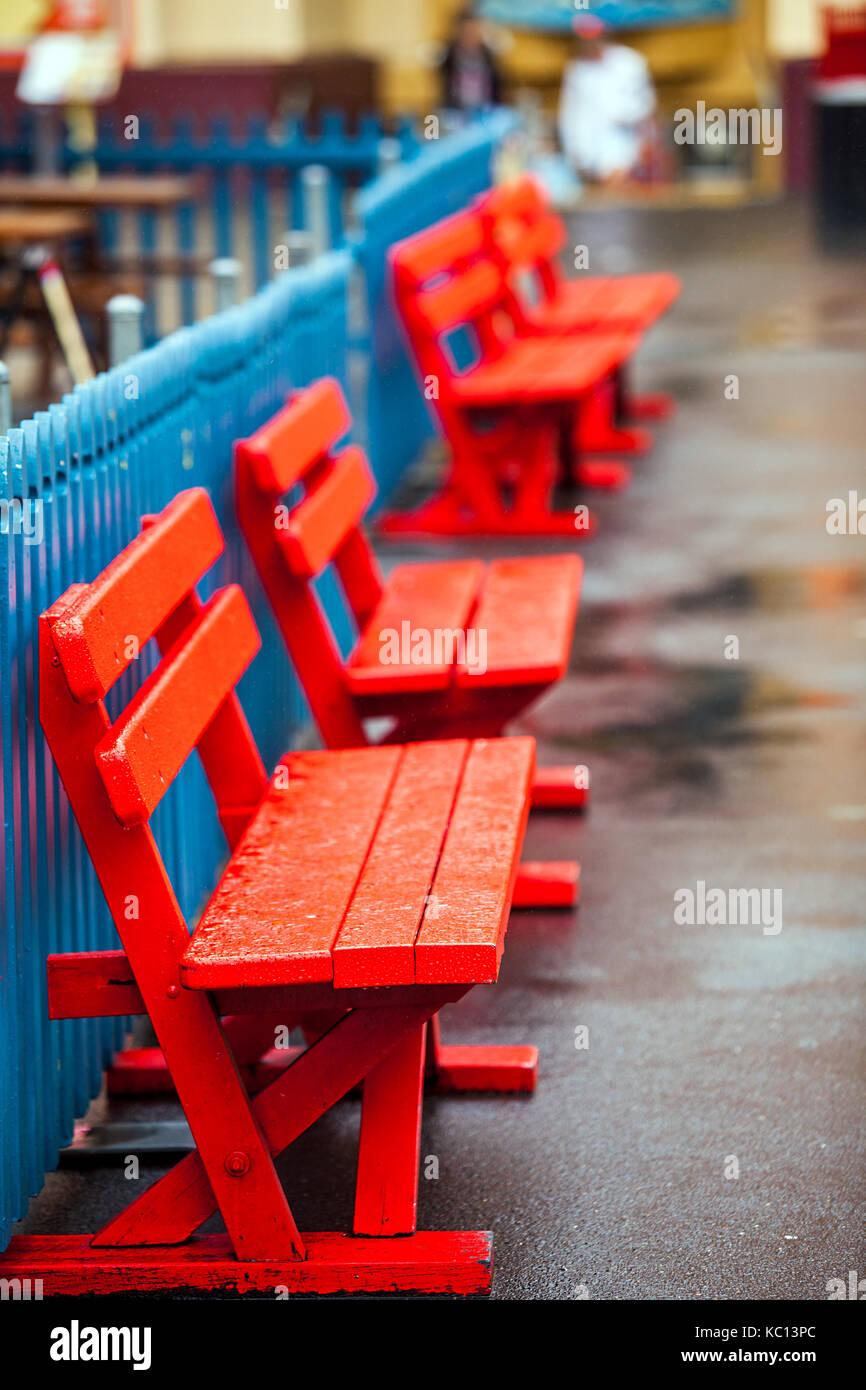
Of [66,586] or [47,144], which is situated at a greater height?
[66,586]

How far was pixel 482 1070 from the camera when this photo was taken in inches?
165

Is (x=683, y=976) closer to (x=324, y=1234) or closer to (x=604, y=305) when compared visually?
(x=324, y=1234)

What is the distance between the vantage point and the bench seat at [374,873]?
124 inches

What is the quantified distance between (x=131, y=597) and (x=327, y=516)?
1.72 m

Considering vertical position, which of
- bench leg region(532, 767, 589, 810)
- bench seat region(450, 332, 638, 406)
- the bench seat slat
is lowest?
bench leg region(532, 767, 589, 810)

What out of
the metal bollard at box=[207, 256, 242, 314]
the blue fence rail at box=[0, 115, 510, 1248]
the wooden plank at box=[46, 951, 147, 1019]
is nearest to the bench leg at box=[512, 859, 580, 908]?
the blue fence rail at box=[0, 115, 510, 1248]

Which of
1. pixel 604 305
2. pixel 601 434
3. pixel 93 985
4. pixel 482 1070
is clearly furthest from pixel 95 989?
pixel 604 305

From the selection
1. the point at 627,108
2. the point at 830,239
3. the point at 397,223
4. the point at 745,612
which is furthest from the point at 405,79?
the point at 745,612

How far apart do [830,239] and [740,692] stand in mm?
12498

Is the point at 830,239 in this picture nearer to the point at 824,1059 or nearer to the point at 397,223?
the point at 397,223

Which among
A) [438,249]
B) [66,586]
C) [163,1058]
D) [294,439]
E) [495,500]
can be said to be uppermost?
[66,586]

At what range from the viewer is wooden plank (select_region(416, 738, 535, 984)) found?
315cm

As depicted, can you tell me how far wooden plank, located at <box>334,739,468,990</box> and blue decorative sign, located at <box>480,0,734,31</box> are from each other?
25103mm

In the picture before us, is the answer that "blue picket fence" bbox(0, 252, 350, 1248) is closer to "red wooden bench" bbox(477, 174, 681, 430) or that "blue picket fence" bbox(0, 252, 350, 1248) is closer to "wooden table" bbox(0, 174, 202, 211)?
"red wooden bench" bbox(477, 174, 681, 430)
